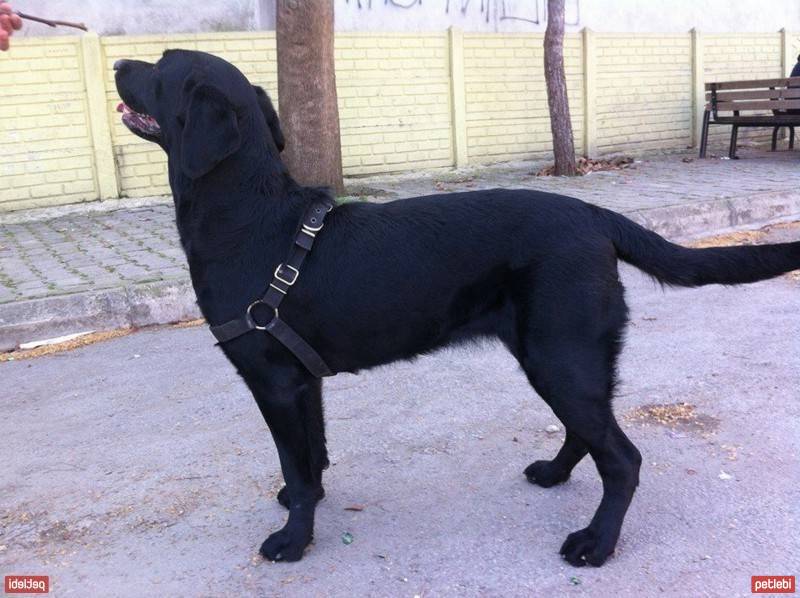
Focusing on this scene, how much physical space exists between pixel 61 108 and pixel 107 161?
745 mm

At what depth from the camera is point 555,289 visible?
2510mm

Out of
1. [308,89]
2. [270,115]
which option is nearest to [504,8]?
[308,89]

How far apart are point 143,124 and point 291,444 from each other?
48.4 inches

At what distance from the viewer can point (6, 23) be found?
2.04 metres

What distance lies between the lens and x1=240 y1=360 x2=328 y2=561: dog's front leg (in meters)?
2.57

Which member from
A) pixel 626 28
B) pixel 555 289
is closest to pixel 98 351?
pixel 555 289

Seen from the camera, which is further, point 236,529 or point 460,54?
point 460,54

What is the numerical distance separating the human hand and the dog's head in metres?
0.57

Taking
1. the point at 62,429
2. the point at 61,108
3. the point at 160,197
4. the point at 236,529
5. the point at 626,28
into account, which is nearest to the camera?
→ the point at 236,529

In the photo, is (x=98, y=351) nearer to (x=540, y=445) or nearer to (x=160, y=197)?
(x=540, y=445)

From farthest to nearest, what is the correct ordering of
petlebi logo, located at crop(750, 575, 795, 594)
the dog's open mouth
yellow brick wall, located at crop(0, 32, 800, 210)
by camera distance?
yellow brick wall, located at crop(0, 32, 800, 210)
the dog's open mouth
petlebi logo, located at crop(750, 575, 795, 594)

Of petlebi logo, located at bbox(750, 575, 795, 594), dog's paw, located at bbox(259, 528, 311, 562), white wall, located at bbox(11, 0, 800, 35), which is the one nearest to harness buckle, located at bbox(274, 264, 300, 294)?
dog's paw, located at bbox(259, 528, 311, 562)

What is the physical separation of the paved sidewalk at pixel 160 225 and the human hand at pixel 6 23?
3.55m

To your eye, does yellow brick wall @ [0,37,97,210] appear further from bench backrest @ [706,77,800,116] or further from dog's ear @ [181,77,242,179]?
bench backrest @ [706,77,800,116]
